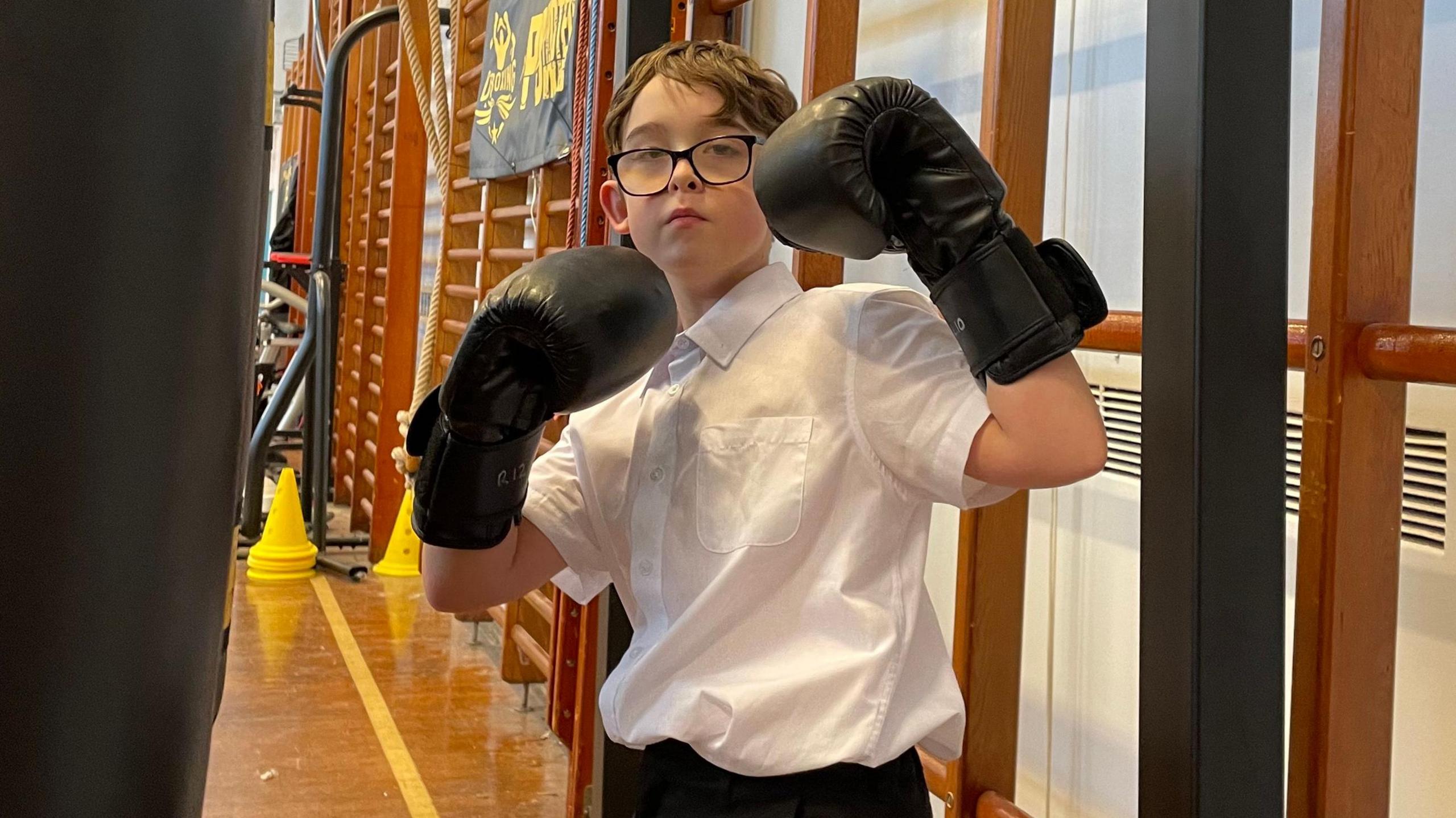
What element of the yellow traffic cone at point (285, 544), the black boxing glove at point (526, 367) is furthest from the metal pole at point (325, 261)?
the black boxing glove at point (526, 367)

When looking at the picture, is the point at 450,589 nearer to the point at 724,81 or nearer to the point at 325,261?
the point at 724,81

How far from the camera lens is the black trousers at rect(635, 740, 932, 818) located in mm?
1018

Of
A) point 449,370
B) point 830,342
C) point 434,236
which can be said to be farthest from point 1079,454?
point 434,236

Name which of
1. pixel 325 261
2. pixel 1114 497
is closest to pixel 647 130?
pixel 1114 497

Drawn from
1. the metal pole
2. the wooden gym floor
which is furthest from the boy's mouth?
the metal pole

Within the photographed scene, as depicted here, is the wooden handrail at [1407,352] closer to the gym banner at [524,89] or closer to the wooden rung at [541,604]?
the gym banner at [524,89]

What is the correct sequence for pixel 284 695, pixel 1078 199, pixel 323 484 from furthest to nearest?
pixel 323 484
pixel 284 695
pixel 1078 199

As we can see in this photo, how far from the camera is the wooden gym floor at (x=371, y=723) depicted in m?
2.31

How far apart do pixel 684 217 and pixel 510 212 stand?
2.32 m

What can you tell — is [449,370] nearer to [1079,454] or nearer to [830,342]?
[830,342]

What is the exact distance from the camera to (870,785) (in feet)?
3.40

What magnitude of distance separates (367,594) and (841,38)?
268cm

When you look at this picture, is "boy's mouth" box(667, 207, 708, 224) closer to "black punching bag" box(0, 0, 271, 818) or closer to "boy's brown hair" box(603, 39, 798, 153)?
"boy's brown hair" box(603, 39, 798, 153)

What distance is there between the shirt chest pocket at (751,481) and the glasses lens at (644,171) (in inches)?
9.0
